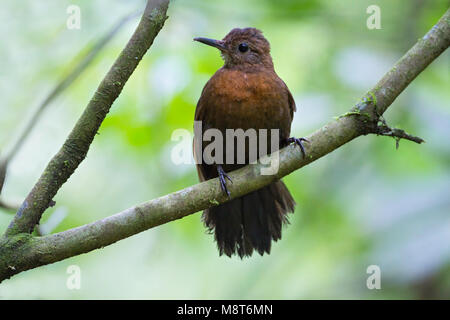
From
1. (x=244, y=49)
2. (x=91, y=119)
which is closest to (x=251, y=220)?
(x=244, y=49)

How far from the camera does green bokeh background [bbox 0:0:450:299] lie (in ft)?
11.1

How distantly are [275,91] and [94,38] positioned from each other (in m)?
1.32

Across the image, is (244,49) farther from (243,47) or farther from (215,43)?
(215,43)

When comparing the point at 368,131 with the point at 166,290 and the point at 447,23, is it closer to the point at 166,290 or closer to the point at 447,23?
the point at 447,23

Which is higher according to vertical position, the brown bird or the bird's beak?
the bird's beak

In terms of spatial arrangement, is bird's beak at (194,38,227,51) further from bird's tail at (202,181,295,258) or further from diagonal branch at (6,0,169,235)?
diagonal branch at (6,0,169,235)

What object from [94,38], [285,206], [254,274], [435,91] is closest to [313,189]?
[285,206]

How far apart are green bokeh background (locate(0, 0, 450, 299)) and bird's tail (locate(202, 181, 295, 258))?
339 mm

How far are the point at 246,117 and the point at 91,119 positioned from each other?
119 cm

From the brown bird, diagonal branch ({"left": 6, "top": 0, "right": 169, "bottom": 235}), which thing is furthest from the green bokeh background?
diagonal branch ({"left": 6, "top": 0, "right": 169, "bottom": 235})

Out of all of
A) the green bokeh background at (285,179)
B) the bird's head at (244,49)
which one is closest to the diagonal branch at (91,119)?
the green bokeh background at (285,179)

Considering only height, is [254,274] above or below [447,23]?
below

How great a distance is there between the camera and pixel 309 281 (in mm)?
4629

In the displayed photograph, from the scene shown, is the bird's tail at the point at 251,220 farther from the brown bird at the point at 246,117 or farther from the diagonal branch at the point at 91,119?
the diagonal branch at the point at 91,119
